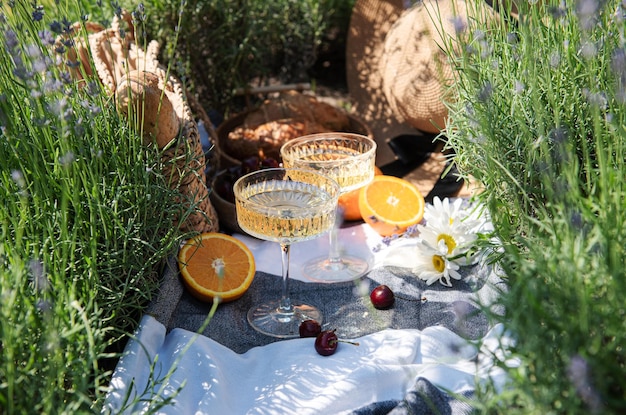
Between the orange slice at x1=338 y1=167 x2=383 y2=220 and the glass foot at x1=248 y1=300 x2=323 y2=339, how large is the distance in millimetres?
497

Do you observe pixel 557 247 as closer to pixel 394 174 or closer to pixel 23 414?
pixel 23 414

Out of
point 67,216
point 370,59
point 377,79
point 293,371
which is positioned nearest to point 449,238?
point 293,371

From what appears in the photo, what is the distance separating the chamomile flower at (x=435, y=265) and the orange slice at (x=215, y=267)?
0.48 metres

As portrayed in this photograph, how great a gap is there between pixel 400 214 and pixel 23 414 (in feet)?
4.78

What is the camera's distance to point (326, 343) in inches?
67.0

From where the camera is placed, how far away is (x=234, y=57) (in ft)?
9.88

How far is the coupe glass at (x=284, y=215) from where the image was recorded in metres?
1.75

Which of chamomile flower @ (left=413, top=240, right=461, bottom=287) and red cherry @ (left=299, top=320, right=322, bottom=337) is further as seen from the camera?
chamomile flower @ (left=413, top=240, right=461, bottom=287)

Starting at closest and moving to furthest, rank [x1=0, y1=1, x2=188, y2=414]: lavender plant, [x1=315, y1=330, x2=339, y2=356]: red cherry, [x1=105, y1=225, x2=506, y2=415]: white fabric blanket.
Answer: [x1=0, y1=1, x2=188, y2=414]: lavender plant < [x1=105, y1=225, x2=506, y2=415]: white fabric blanket < [x1=315, y1=330, x2=339, y2=356]: red cherry

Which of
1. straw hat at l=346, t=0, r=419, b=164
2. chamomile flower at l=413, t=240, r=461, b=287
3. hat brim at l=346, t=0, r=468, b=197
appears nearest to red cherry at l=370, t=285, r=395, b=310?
chamomile flower at l=413, t=240, r=461, b=287

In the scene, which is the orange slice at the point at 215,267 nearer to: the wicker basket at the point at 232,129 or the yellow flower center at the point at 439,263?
the yellow flower center at the point at 439,263

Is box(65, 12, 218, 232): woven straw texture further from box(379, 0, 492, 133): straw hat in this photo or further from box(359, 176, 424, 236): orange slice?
box(379, 0, 492, 133): straw hat

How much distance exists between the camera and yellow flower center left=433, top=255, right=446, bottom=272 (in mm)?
1983

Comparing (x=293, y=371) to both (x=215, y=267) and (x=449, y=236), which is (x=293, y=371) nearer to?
(x=215, y=267)
